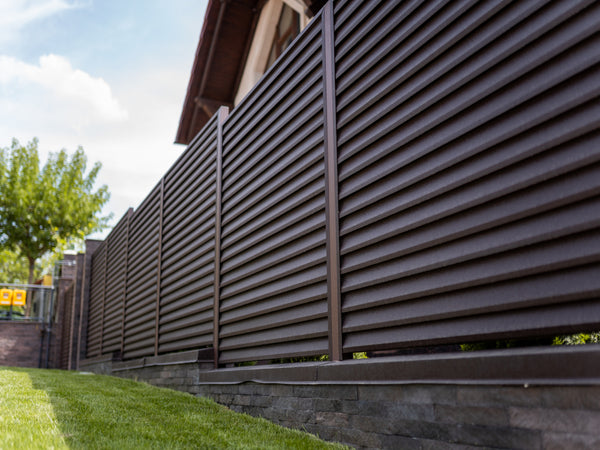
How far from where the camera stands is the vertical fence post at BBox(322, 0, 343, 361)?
9.72 ft

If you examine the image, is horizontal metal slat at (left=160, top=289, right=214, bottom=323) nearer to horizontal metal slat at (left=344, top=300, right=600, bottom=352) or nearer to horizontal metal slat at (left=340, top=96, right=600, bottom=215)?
horizontal metal slat at (left=340, top=96, right=600, bottom=215)

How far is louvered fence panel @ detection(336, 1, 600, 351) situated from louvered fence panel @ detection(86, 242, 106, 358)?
29.4 ft

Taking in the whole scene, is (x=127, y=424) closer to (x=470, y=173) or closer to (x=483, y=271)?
(x=483, y=271)

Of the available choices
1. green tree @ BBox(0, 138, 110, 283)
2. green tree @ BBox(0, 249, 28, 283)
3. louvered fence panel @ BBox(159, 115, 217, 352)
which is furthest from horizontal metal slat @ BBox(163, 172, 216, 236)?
green tree @ BBox(0, 249, 28, 283)

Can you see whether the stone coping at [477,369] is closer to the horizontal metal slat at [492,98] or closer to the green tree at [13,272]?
the horizontal metal slat at [492,98]

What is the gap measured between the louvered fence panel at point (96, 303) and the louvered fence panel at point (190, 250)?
4737 mm

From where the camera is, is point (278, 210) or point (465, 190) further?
point (278, 210)

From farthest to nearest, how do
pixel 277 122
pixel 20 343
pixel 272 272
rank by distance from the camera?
1. pixel 20 343
2. pixel 277 122
3. pixel 272 272

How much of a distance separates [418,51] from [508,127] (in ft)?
2.53

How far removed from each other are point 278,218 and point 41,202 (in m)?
22.1

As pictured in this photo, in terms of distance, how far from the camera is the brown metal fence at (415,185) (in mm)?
1870

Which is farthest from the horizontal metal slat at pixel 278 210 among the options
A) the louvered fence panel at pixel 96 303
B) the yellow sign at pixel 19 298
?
the yellow sign at pixel 19 298

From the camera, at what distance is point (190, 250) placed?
5762 mm

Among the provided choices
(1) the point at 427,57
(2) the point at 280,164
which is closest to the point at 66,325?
(2) the point at 280,164
